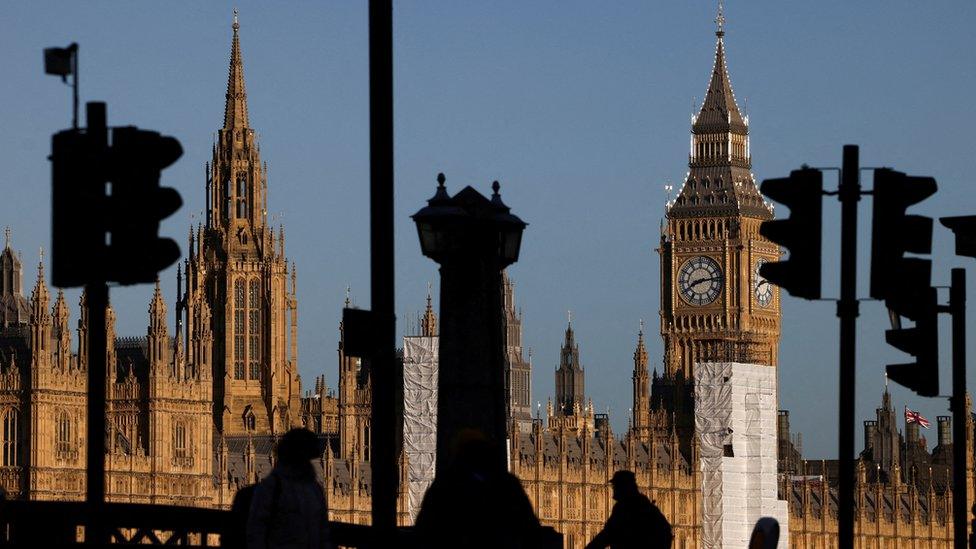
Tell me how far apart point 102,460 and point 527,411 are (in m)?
119

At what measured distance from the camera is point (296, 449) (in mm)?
17656

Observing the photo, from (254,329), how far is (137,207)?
3590 inches

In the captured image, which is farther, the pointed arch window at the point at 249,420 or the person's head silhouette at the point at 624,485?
the pointed arch window at the point at 249,420

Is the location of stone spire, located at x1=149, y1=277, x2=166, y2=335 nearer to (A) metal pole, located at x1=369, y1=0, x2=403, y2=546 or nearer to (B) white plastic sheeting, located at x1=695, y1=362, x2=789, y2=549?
(B) white plastic sheeting, located at x1=695, y1=362, x2=789, y2=549

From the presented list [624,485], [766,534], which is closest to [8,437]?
[624,485]

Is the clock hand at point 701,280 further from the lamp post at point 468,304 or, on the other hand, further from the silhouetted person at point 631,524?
the silhouetted person at point 631,524

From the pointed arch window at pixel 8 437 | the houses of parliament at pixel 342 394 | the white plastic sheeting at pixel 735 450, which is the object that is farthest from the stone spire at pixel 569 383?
the pointed arch window at pixel 8 437

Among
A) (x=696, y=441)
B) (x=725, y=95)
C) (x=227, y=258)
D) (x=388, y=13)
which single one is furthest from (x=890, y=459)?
(x=388, y=13)

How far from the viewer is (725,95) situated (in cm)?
15200

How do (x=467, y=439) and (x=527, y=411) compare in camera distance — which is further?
(x=527, y=411)

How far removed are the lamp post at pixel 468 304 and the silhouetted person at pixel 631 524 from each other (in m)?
3.17

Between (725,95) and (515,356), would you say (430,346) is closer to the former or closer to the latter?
(515,356)

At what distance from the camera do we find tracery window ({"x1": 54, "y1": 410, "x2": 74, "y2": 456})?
85.8 metres

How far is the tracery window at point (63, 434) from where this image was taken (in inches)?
3378
